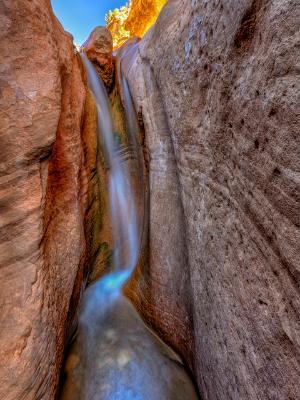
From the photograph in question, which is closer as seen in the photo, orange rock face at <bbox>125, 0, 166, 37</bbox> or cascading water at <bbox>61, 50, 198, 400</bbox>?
cascading water at <bbox>61, 50, 198, 400</bbox>

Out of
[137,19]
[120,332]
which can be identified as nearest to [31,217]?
[120,332]

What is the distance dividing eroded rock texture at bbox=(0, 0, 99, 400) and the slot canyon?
→ 13mm

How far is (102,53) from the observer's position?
6523mm

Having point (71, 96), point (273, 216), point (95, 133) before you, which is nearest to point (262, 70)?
point (273, 216)

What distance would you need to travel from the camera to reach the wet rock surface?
281cm

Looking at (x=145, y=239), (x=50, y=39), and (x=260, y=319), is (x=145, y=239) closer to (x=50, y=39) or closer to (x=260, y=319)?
(x=260, y=319)

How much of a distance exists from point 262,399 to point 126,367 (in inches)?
76.4

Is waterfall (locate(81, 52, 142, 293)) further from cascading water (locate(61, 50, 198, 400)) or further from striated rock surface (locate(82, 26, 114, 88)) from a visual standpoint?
striated rock surface (locate(82, 26, 114, 88))

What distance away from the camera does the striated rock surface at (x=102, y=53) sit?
21.1 ft

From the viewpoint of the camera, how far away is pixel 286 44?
1308mm

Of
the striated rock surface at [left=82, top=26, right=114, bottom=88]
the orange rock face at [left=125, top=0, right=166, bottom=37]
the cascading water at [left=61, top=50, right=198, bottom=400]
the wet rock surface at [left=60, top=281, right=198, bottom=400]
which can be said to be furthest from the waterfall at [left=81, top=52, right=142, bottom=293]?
the orange rock face at [left=125, top=0, right=166, bottom=37]

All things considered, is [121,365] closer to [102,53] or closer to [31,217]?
[31,217]

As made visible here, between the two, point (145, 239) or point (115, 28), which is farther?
point (115, 28)

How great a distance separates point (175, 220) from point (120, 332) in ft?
6.34
